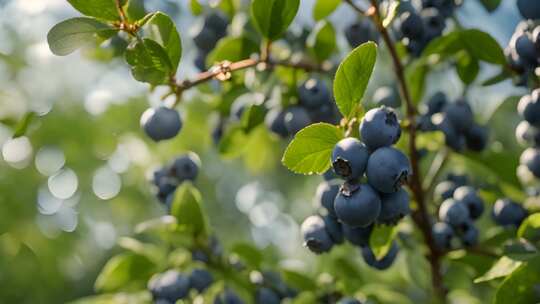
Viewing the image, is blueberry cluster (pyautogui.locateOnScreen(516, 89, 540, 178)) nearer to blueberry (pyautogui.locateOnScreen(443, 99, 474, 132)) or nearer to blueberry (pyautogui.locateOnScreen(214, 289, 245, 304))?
blueberry (pyautogui.locateOnScreen(443, 99, 474, 132))

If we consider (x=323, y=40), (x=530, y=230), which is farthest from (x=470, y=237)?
(x=323, y=40)

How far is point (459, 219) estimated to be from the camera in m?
2.12

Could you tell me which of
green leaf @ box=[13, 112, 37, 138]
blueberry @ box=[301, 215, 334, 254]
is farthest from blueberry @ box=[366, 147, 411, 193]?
green leaf @ box=[13, 112, 37, 138]

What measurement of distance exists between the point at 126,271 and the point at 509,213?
1286mm

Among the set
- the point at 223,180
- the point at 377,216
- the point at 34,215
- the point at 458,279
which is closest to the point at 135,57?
the point at 377,216

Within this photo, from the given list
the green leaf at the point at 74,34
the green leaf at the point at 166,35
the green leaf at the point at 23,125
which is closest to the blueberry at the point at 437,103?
the green leaf at the point at 166,35

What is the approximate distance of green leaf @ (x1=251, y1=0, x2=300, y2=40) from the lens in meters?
1.81

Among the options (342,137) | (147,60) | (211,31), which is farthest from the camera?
(211,31)

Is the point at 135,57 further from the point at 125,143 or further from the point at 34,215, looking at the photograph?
the point at 34,215

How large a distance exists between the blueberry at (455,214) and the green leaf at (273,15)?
0.76 metres

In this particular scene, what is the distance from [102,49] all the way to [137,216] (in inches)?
97.1

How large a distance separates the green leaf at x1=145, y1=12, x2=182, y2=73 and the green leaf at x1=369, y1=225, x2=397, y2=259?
0.67 meters

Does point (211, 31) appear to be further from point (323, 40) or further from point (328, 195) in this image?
point (328, 195)

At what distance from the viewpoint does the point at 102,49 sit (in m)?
2.46
